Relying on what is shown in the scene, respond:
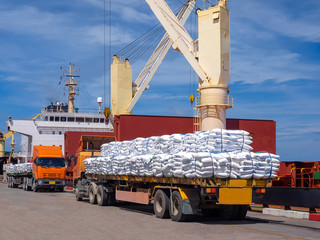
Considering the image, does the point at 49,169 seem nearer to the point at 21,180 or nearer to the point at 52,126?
the point at 21,180

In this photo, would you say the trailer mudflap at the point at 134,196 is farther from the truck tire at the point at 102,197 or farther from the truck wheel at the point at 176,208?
the truck wheel at the point at 176,208

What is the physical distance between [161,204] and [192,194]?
65.0 inches

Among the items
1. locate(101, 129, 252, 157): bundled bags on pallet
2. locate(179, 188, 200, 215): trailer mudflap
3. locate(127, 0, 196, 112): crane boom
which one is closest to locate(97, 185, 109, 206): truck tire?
locate(101, 129, 252, 157): bundled bags on pallet

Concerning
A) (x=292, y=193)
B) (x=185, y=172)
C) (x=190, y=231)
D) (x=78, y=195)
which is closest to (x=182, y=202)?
(x=185, y=172)

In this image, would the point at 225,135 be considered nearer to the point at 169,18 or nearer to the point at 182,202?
the point at 182,202

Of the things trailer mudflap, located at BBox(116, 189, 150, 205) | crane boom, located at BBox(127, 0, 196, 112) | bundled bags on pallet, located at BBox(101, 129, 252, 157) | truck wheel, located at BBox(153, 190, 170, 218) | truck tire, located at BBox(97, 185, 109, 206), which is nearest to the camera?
bundled bags on pallet, located at BBox(101, 129, 252, 157)

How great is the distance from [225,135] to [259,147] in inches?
839

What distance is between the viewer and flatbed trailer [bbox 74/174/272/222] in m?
12.3

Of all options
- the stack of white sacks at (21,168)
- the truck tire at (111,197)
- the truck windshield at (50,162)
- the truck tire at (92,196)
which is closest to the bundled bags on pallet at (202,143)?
the truck tire at (111,197)

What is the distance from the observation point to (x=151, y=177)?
48.4ft

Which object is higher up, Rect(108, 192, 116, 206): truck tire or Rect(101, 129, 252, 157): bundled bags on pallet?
Rect(101, 129, 252, 157): bundled bags on pallet

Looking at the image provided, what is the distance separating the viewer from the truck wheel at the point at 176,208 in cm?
1295

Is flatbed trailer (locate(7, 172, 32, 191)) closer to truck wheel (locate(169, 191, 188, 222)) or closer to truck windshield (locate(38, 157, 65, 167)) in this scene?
truck windshield (locate(38, 157, 65, 167))

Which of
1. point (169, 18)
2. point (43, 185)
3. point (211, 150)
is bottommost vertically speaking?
point (43, 185)
